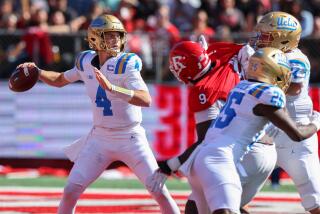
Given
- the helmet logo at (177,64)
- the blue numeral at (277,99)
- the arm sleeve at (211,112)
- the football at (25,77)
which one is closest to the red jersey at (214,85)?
the arm sleeve at (211,112)

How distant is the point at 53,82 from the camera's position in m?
7.54

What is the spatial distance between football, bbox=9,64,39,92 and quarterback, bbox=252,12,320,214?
73.2 inches

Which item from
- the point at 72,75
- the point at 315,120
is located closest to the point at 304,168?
the point at 315,120

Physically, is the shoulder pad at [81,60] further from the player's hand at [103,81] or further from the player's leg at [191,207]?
the player's leg at [191,207]

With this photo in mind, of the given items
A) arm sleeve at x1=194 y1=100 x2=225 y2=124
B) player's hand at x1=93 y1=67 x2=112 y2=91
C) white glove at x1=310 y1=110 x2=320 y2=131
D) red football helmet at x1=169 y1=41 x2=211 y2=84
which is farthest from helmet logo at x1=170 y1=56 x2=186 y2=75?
white glove at x1=310 y1=110 x2=320 y2=131

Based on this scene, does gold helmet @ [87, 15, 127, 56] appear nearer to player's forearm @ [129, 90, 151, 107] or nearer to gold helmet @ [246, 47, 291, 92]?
player's forearm @ [129, 90, 151, 107]

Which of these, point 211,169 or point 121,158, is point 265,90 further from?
point 121,158

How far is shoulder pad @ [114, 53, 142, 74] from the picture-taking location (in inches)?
276

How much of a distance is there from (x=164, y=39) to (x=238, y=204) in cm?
787

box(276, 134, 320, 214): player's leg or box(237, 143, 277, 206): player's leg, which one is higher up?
box(237, 143, 277, 206): player's leg

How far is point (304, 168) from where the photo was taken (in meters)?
7.03

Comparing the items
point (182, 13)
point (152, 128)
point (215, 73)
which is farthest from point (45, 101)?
point (215, 73)

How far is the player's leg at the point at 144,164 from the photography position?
6.92m

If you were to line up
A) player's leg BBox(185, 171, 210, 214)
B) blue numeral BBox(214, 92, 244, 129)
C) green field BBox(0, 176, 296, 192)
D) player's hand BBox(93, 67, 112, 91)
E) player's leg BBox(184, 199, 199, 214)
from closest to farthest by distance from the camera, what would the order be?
blue numeral BBox(214, 92, 244, 129) → player's leg BBox(185, 171, 210, 214) → player's leg BBox(184, 199, 199, 214) → player's hand BBox(93, 67, 112, 91) → green field BBox(0, 176, 296, 192)
